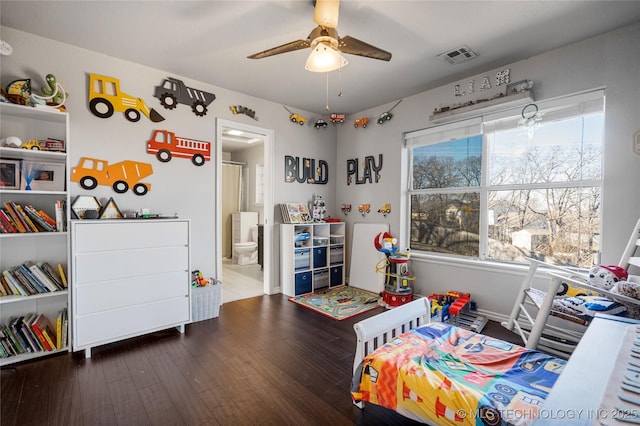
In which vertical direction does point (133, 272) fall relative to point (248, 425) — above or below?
above

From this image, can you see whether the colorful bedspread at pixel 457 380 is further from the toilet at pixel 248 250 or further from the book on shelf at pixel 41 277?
the toilet at pixel 248 250

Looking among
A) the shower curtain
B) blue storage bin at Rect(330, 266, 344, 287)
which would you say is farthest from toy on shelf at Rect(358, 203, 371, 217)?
the shower curtain

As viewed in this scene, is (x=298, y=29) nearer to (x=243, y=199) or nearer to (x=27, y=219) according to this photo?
(x=27, y=219)

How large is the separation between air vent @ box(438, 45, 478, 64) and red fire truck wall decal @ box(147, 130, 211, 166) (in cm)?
256

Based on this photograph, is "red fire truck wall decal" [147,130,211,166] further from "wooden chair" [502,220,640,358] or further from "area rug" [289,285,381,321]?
"wooden chair" [502,220,640,358]

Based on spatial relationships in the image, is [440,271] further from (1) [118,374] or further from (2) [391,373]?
(1) [118,374]

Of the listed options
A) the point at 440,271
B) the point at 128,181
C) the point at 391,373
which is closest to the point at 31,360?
the point at 128,181

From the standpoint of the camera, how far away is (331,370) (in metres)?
→ 2.08

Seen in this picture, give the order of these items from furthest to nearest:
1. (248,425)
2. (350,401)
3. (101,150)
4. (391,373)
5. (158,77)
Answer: (158,77) → (101,150) → (350,401) → (248,425) → (391,373)

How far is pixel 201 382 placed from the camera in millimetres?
1929

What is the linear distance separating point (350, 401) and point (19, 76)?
344 centimetres

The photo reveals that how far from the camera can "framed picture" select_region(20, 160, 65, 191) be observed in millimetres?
2225

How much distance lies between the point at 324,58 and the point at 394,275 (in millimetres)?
2415

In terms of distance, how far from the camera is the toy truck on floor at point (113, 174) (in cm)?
256
